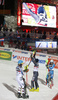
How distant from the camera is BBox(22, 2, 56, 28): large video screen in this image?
118 ft

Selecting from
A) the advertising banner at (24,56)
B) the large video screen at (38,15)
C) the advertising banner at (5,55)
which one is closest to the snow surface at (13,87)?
the advertising banner at (24,56)

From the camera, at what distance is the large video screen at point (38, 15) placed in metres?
36.0

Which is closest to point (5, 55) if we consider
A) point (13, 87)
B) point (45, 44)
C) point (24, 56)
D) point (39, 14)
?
point (24, 56)

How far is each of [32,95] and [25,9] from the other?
26.0m

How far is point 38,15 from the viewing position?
121ft

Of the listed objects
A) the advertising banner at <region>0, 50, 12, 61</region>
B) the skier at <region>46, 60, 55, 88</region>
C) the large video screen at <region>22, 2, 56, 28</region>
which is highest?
the large video screen at <region>22, 2, 56, 28</region>

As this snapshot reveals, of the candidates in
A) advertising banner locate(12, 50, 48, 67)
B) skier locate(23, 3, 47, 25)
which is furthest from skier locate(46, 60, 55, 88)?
skier locate(23, 3, 47, 25)

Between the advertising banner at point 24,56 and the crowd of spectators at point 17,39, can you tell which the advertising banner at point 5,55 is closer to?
the advertising banner at point 24,56

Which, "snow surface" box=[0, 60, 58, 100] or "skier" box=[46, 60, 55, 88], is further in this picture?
"skier" box=[46, 60, 55, 88]

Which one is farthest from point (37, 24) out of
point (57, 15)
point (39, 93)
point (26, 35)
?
point (39, 93)

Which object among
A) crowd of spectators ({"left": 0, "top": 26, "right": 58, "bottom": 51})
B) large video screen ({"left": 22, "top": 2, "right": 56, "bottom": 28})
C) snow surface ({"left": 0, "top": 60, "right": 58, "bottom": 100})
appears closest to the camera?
snow surface ({"left": 0, "top": 60, "right": 58, "bottom": 100})

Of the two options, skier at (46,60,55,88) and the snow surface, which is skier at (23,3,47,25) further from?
skier at (46,60,55,88)

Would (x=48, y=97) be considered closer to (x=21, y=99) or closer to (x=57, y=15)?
(x=21, y=99)

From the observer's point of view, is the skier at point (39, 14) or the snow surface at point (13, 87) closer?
the snow surface at point (13, 87)
